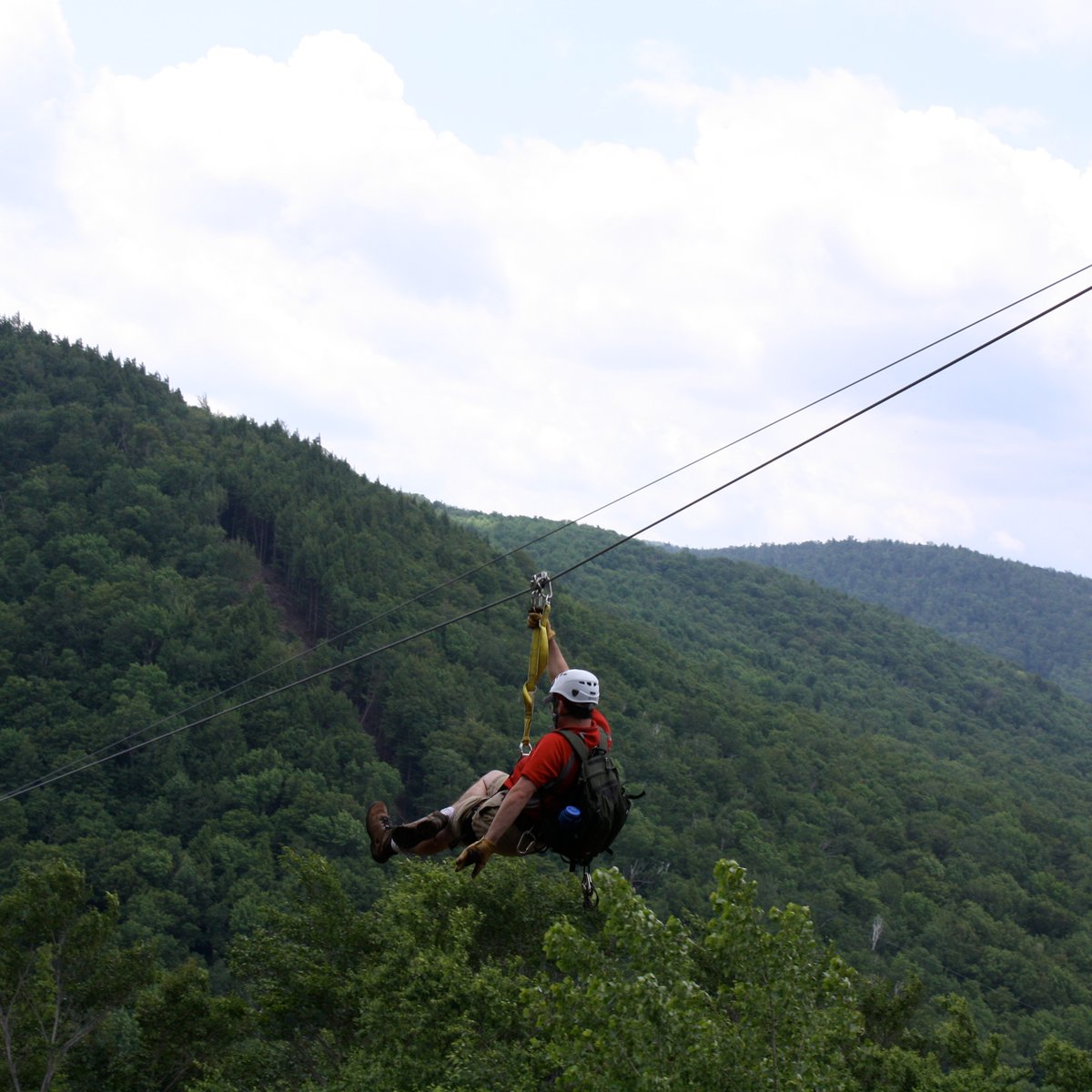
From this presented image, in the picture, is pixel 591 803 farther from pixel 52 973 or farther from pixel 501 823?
pixel 52 973

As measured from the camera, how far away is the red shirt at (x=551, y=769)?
290 inches

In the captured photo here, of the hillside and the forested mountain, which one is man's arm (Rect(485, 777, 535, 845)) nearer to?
the forested mountain

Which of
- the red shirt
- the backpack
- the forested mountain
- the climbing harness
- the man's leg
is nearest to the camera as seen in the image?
the red shirt

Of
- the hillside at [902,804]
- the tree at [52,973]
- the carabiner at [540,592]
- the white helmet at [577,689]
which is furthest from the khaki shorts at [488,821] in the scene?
the hillside at [902,804]

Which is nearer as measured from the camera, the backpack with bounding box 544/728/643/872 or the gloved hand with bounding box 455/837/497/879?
the gloved hand with bounding box 455/837/497/879

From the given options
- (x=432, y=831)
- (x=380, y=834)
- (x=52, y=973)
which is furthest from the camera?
(x=52, y=973)

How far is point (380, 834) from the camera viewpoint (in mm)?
8328

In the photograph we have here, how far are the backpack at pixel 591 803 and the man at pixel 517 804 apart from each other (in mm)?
53

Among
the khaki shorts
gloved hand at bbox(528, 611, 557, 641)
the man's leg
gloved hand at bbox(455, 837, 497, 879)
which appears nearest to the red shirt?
the khaki shorts

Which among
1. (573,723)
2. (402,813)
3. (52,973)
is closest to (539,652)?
(573,723)

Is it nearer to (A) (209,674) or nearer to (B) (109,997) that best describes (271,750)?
(A) (209,674)

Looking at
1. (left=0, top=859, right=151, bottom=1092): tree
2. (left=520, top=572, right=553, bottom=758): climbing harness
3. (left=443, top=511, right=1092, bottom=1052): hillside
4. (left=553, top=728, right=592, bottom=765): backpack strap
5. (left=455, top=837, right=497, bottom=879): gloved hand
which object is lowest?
(left=443, top=511, right=1092, bottom=1052): hillside

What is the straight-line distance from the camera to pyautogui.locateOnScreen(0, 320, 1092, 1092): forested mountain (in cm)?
1917

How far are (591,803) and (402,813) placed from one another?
250ft
